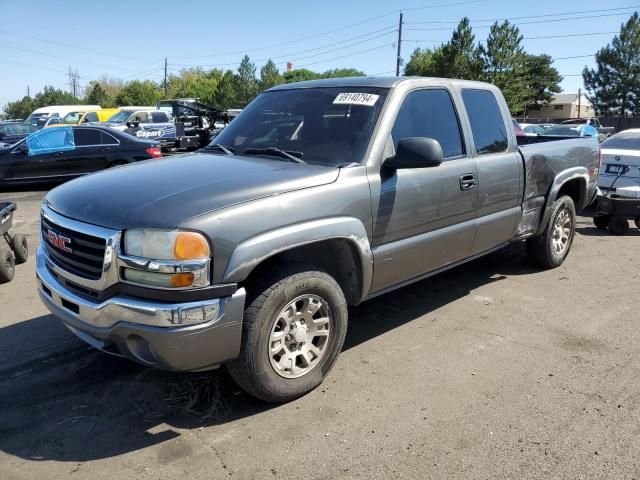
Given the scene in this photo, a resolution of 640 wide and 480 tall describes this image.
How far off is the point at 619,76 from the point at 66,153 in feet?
210

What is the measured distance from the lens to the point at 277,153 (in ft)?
12.4

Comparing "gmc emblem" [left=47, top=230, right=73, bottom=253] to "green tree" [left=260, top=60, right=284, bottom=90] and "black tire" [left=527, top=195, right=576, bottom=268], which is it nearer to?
"black tire" [left=527, top=195, right=576, bottom=268]

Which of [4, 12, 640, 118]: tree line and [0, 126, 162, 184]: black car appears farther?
[4, 12, 640, 118]: tree line

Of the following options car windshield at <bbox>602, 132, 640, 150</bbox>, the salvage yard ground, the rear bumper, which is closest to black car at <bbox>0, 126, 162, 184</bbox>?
the salvage yard ground

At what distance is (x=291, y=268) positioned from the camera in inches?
124

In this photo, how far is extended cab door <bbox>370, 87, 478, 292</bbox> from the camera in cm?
371

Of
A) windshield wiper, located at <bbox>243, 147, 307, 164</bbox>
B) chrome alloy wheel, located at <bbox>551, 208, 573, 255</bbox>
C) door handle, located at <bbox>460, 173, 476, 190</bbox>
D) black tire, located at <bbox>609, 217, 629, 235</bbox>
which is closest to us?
windshield wiper, located at <bbox>243, 147, 307, 164</bbox>

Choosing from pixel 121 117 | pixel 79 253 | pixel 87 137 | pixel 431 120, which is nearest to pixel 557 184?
pixel 431 120

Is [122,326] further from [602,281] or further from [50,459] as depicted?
[602,281]

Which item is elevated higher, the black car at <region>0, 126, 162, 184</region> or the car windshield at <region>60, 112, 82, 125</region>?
the car windshield at <region>60, 112, 82, 125</region>

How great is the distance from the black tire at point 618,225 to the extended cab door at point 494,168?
3808mm

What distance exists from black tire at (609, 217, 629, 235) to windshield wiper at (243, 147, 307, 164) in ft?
20.5

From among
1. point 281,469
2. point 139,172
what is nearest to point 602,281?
point 281,469

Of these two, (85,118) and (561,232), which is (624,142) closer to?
(561,232)
